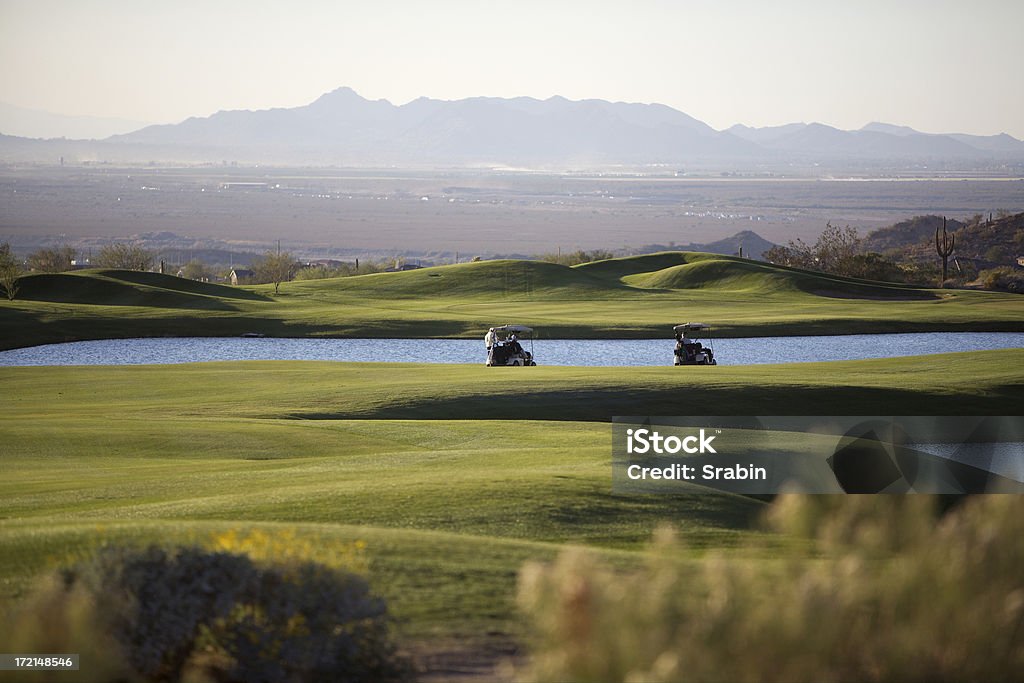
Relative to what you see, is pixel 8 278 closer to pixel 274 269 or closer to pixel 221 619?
pixel 274 269

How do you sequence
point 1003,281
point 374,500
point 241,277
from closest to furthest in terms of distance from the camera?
point 374,500 < point 1003,281 < point 241,277

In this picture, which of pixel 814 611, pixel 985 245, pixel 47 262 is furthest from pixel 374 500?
pixel 985 245

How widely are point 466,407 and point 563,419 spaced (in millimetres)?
2793

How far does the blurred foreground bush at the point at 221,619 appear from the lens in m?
7.31

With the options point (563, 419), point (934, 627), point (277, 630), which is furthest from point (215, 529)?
point (563, 419)

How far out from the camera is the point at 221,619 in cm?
739

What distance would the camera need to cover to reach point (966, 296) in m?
76.1

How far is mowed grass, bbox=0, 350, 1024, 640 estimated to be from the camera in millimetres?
10070

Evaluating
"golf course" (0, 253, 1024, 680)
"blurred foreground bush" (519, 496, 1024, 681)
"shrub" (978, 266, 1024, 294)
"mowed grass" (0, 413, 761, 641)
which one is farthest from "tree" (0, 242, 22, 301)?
"shrub" (978, 266, 1024, 294)

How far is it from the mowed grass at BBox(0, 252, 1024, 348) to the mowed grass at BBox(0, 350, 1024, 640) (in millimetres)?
16674

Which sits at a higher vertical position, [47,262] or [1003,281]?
[47,262]

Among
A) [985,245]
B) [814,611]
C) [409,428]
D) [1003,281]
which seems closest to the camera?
[814,611]

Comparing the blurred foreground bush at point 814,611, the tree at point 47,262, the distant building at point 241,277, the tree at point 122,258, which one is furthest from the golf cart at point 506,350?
the tree at point 47,262
